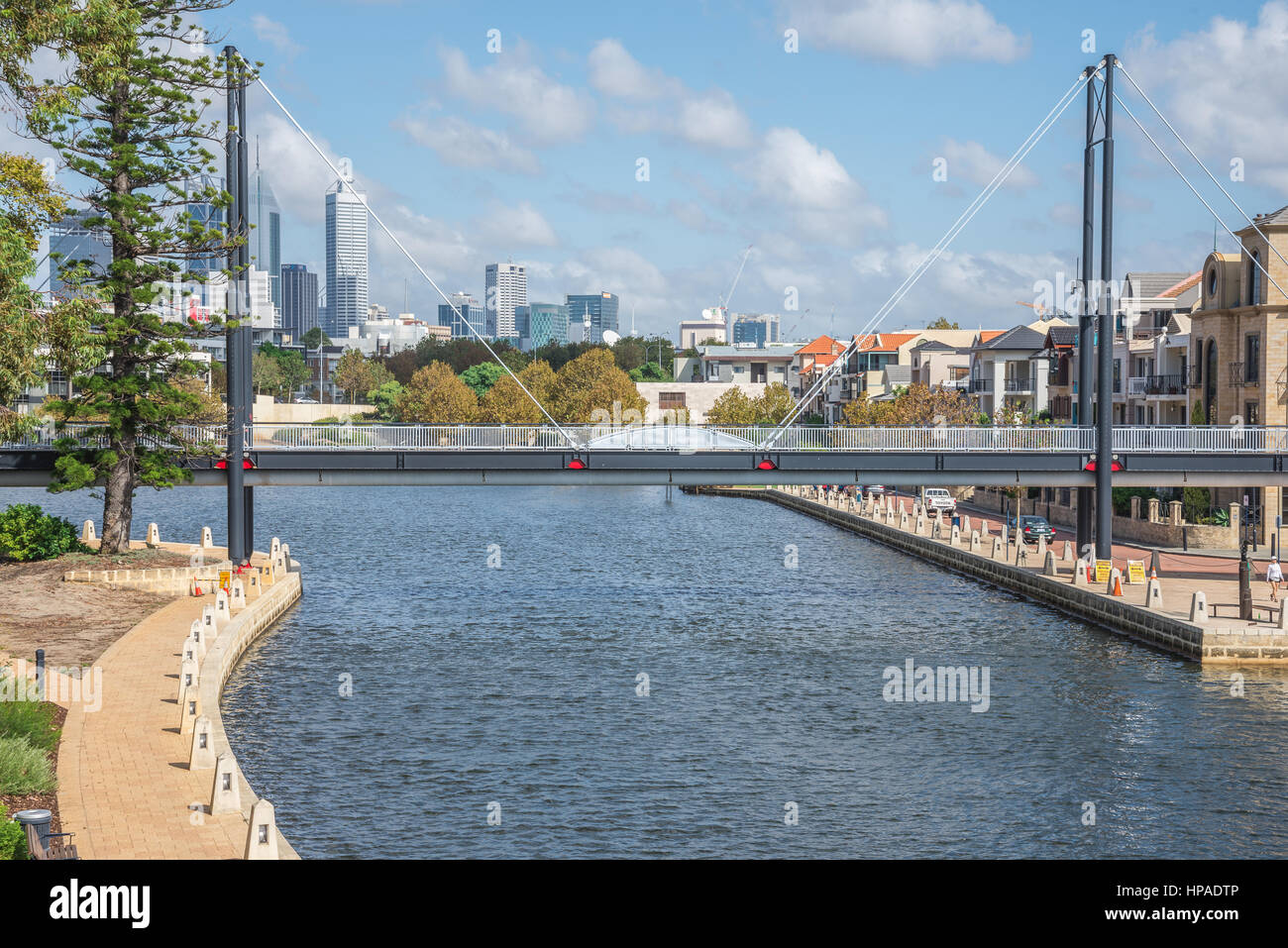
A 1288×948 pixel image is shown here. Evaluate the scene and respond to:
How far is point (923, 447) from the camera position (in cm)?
4847

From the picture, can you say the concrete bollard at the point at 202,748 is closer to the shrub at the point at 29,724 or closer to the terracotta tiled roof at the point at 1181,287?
the shrub at the point at 29,724

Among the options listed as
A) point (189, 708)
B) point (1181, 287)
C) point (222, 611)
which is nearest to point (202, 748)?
point (189, 708)

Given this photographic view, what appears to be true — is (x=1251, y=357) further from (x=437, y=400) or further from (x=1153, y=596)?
(x=437, y=400)

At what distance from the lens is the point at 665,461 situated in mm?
46688

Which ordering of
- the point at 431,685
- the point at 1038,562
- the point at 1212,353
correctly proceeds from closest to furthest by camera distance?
the point at 431,685, the point at 1038,562, the point at 1212,353

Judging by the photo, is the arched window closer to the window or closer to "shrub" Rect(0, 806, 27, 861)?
the window

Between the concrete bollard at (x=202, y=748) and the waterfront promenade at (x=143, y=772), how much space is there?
0.18 m

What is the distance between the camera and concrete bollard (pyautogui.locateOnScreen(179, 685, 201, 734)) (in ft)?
81.1

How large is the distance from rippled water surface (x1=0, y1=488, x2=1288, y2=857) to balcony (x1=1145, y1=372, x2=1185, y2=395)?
85.8ft

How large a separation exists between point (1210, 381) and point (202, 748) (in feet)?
191

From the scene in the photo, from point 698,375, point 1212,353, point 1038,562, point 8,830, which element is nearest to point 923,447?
point 1038,562

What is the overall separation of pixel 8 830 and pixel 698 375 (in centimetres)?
17793

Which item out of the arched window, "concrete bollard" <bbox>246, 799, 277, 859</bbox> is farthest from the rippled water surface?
the arched window
